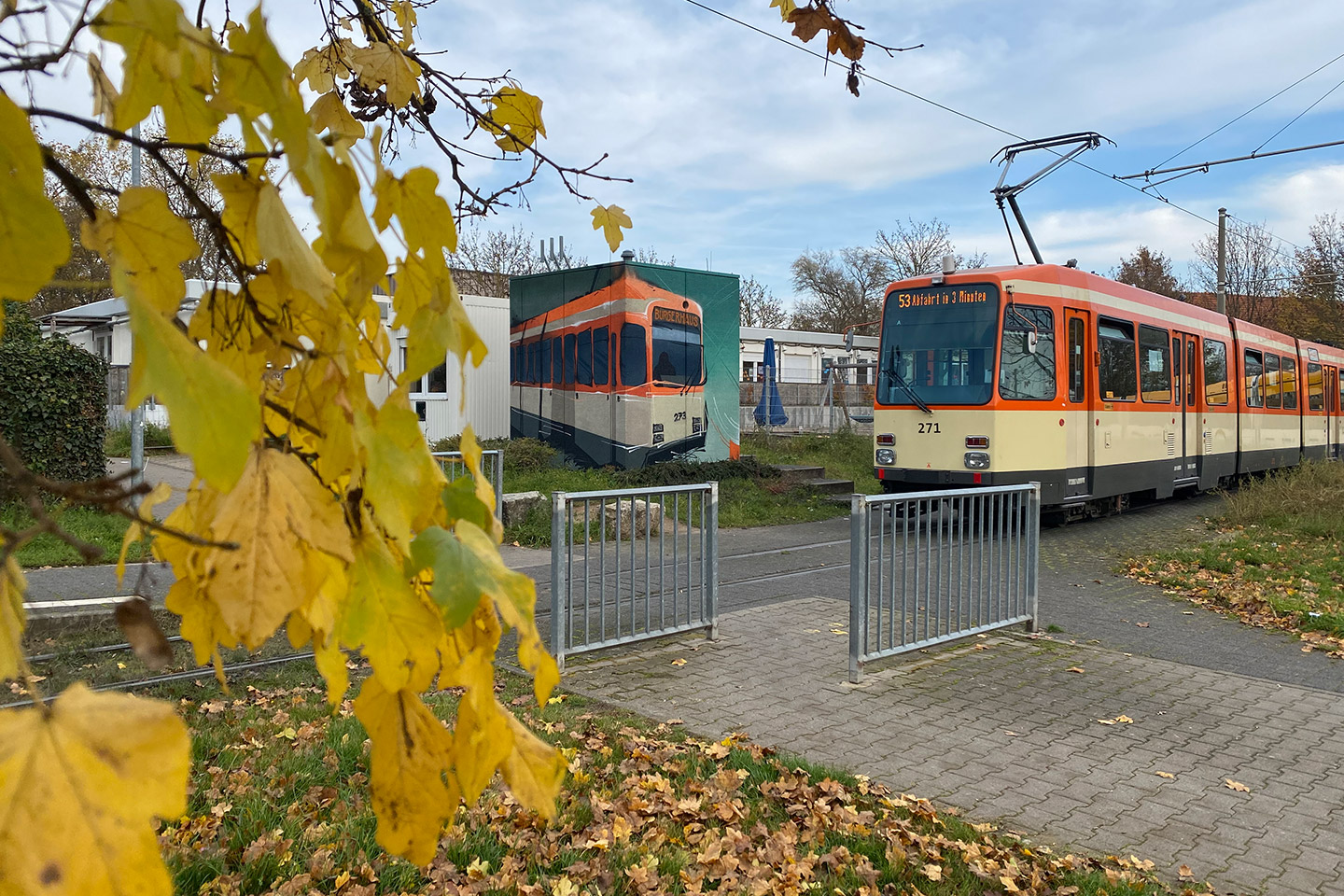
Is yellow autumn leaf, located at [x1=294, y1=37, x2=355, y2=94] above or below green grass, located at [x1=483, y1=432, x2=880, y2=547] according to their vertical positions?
above

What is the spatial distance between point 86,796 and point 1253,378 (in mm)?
22301

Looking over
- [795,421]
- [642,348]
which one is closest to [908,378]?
[642,348]

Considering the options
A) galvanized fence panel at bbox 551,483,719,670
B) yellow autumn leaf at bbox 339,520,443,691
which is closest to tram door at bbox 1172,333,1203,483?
galvanized fence panel at bbox 551,483,719,670

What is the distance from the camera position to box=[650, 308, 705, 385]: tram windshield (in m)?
17.8

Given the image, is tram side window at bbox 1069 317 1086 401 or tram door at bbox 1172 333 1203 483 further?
tram door at bbox 1172 333 1203 483

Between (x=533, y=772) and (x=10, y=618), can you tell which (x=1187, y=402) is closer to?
(x=533, y=772)

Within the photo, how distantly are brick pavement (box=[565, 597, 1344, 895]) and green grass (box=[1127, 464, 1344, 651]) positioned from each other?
7.94ft

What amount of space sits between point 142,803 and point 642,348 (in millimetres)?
17058

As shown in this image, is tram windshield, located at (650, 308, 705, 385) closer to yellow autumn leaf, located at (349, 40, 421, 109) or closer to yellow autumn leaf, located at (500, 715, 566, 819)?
yellow autumn leaf, located at (349, 40, 421, 109)

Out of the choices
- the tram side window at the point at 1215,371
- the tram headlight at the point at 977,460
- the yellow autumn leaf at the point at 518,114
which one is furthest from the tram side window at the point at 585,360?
the yellow autumn leaf at the point at 518,114

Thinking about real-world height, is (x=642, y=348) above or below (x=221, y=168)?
above

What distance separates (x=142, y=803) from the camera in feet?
1.95

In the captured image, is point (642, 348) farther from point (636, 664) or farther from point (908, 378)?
point (636, 664)

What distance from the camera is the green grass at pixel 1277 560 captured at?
8500mm
